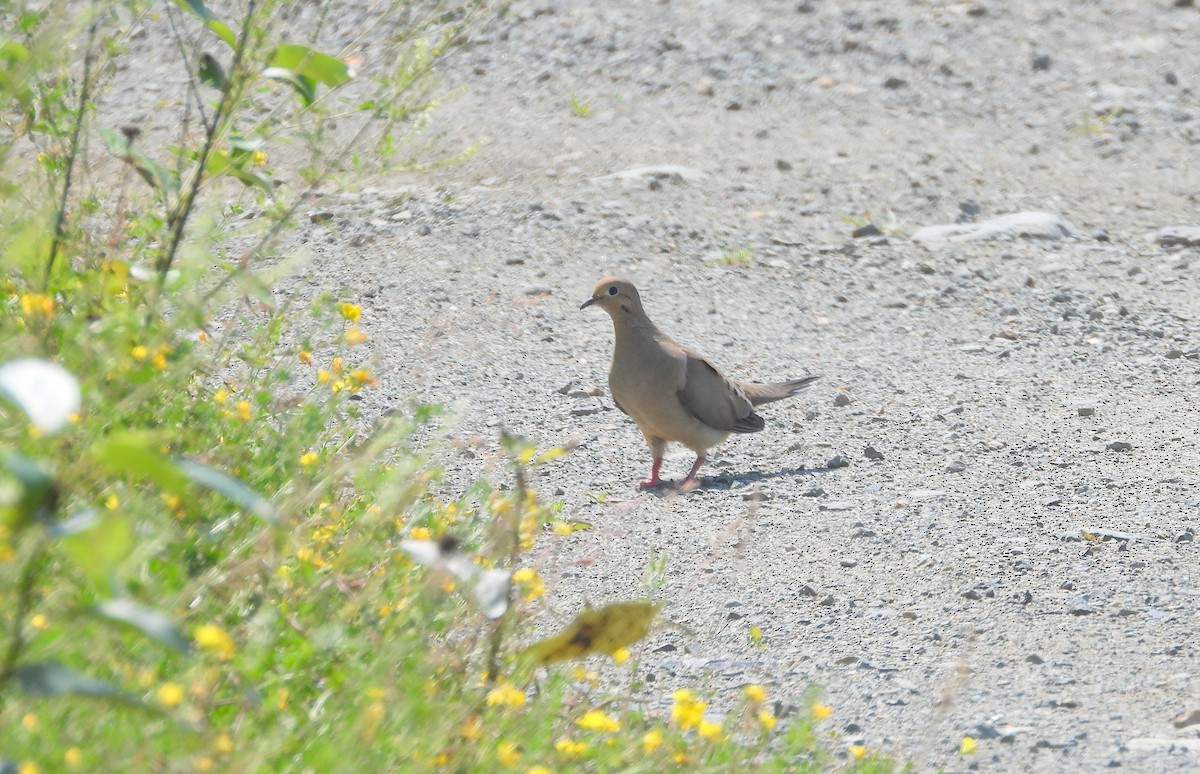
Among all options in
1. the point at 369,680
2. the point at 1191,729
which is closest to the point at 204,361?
the point at 369,680

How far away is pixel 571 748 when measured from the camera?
9.27 ft

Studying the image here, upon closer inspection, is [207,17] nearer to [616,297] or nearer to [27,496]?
[27,496]

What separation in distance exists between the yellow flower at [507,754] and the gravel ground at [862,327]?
1.95 ft

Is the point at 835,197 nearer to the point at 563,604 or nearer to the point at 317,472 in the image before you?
the point at 563,604

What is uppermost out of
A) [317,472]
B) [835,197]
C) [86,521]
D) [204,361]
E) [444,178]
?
[86,521]

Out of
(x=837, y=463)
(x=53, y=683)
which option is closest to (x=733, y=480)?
(x=837, y=463)

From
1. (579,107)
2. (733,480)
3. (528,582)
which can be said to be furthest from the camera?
(579,107)

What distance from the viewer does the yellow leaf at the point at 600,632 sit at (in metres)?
3.15

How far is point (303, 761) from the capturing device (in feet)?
8.44

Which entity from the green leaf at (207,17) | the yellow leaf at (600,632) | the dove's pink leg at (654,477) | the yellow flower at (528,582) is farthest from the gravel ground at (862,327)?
the green leaf at (207,17)

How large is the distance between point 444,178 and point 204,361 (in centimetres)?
A: 556

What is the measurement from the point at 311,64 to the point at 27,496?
5.73 ft

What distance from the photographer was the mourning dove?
19.2 feet

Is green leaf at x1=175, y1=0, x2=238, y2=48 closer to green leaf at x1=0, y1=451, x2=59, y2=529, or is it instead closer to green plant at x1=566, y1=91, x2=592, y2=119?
green leaf at x1=0, y1=451, x2=59, y2=529
